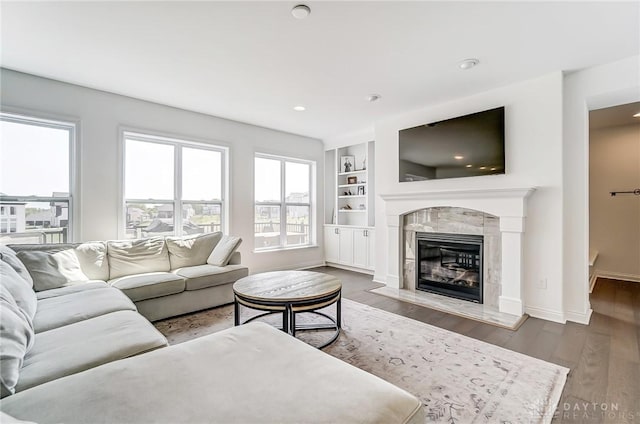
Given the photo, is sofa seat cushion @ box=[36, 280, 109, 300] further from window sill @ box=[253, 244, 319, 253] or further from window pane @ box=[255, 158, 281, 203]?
window pane @ box=[255, 158, 281, 203]

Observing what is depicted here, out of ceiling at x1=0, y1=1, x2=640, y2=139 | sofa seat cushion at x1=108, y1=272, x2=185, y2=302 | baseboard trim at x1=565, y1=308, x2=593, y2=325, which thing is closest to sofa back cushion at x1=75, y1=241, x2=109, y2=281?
sofa seat cushion at x1=108, y1=272, x2=185, y2=302

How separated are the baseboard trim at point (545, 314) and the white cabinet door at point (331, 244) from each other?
3269 millimetres

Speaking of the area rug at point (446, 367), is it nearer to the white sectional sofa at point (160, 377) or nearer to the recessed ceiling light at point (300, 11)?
the white sectional sofa at point (160, 377)

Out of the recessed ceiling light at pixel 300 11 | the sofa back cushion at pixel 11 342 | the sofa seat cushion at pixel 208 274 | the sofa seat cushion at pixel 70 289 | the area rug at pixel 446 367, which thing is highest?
the recessed ceiling light at pixel 300 11

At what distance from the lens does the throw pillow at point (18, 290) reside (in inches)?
66.1

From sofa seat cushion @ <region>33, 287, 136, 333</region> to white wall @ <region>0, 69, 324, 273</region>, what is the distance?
1.39 metres

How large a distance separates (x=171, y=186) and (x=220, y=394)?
3.82 meters

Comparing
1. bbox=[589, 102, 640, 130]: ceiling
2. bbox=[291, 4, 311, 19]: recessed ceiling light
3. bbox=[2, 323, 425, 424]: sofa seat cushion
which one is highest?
bbox=[291, 4, 311, 19]: recessed ceiling light

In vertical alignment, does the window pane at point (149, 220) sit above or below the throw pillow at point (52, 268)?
above

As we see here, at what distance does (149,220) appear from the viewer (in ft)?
13.1

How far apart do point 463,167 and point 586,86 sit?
1.38 m

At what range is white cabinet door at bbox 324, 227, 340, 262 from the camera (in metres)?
5.83

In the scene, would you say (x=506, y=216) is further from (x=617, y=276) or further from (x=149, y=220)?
(x=149, y=220)

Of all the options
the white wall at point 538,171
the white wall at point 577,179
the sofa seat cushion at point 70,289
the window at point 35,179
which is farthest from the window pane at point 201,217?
the white wall at point 577,179
